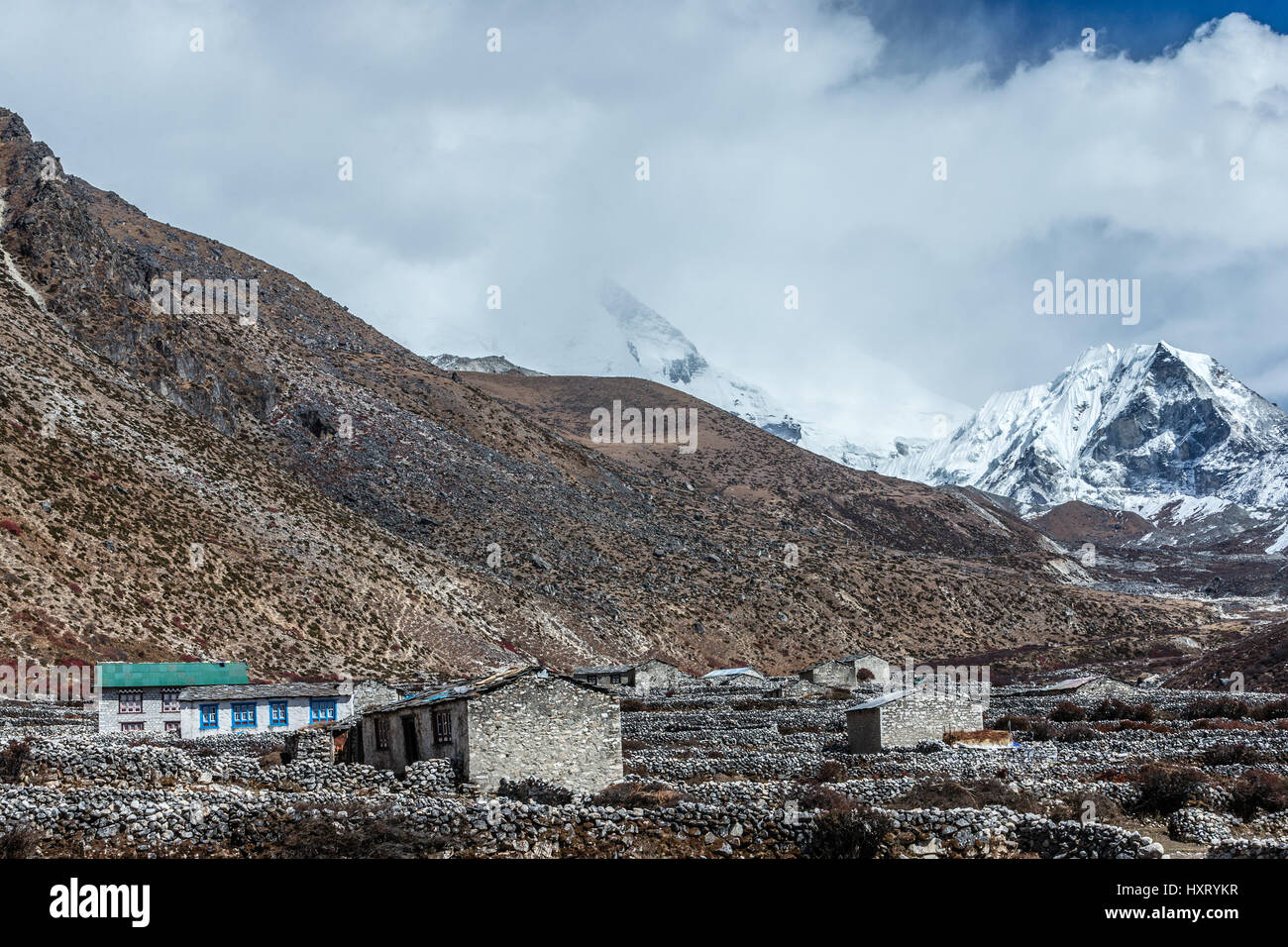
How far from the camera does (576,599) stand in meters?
93.2

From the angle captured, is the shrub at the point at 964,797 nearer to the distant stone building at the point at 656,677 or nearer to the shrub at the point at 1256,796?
the shrub at the point at 1256,796

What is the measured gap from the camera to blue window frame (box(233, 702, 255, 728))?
42219 millimetres

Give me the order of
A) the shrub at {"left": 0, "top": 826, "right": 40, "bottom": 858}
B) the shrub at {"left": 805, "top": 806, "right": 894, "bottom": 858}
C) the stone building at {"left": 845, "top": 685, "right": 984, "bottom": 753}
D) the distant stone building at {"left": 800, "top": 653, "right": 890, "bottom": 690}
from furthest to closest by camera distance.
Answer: the distant stone building at {"left": 800, "top": 653, "right": 890, "bottom": 690}
the stone building at {"left": 845, "top": 685, "right": 984, "bottom": 753}
the shrub at {"left": 805, "top": 806, "right": 894, "bottom": 858}
the shrub at {"left": 0, "top": 826, "right": 40, "bottom": 858}

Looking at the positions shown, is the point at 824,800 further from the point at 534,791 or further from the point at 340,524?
the point at 340,524

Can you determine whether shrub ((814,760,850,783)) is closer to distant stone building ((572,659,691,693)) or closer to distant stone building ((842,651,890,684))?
distant stone building ((572,659,691,693))

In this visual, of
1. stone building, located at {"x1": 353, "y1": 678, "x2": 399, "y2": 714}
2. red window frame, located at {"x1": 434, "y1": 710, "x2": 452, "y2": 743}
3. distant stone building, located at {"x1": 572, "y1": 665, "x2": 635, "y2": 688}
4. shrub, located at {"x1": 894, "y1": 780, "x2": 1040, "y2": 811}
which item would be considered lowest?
distant stone building, located at {"x1": 572, "y1": 665, "x2": 635, "y2": 688}

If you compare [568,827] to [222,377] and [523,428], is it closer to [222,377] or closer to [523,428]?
[222,377]

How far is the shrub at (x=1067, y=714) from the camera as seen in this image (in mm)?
44188

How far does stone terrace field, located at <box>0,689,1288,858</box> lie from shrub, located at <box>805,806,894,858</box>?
3 centimetres

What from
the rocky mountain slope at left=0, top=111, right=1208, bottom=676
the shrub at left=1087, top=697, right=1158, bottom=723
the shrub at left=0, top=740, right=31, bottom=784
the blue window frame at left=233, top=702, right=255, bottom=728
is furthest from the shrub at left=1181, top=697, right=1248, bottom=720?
the rocky mountain slope at left=0, top=111, right=1208, bottom=676

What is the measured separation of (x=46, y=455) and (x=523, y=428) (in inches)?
2774

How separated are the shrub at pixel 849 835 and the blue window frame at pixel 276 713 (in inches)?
1186

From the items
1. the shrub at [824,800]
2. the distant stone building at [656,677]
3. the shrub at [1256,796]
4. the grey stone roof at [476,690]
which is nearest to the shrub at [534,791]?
the grey stone roof at [476,690]
